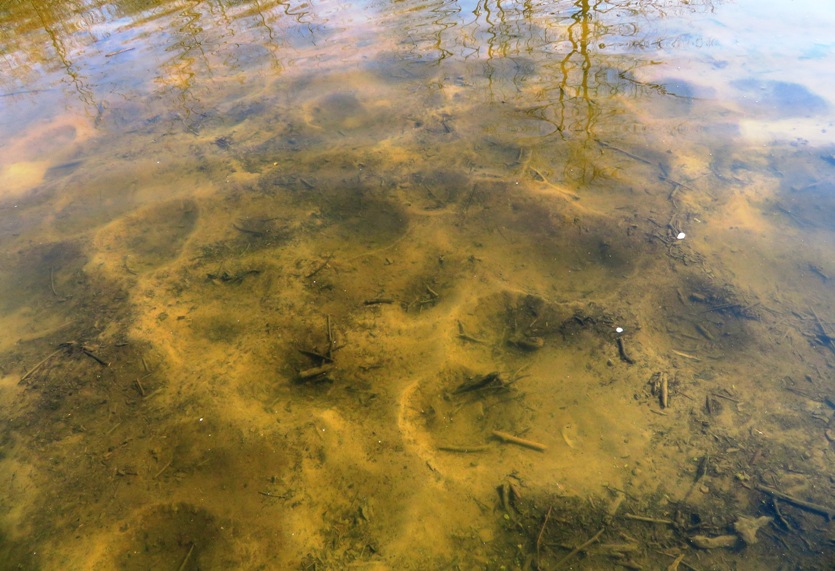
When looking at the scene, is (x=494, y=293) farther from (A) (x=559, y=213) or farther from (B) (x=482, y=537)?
(B) (x=482, y=537)

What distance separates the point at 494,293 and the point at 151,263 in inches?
141

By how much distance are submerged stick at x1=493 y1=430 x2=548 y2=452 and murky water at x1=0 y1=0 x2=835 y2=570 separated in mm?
38

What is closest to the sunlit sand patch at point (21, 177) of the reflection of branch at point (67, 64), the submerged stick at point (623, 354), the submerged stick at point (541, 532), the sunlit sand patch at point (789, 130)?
the reflection of branch at point (67, 64)

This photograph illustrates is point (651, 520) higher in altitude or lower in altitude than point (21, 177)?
lower

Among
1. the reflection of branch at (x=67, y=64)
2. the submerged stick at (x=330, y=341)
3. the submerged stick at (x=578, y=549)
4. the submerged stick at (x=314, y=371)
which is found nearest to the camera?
the submerged stick at (x=578, y=549)

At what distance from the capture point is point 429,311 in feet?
14.2

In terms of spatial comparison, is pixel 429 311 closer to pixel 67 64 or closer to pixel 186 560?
pixel 186 560

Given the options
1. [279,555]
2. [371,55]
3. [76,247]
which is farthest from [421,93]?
[279,555]

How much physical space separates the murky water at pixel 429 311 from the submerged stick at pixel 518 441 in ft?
0.13

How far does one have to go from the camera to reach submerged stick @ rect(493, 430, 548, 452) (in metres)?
3.45

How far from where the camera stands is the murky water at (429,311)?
10.2 ft

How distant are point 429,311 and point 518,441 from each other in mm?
1408

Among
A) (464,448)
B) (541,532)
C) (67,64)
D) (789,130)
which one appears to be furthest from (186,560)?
(67,64)

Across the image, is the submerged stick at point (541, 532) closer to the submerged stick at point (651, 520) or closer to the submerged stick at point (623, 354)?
the submerged stick at point (651, 520)
